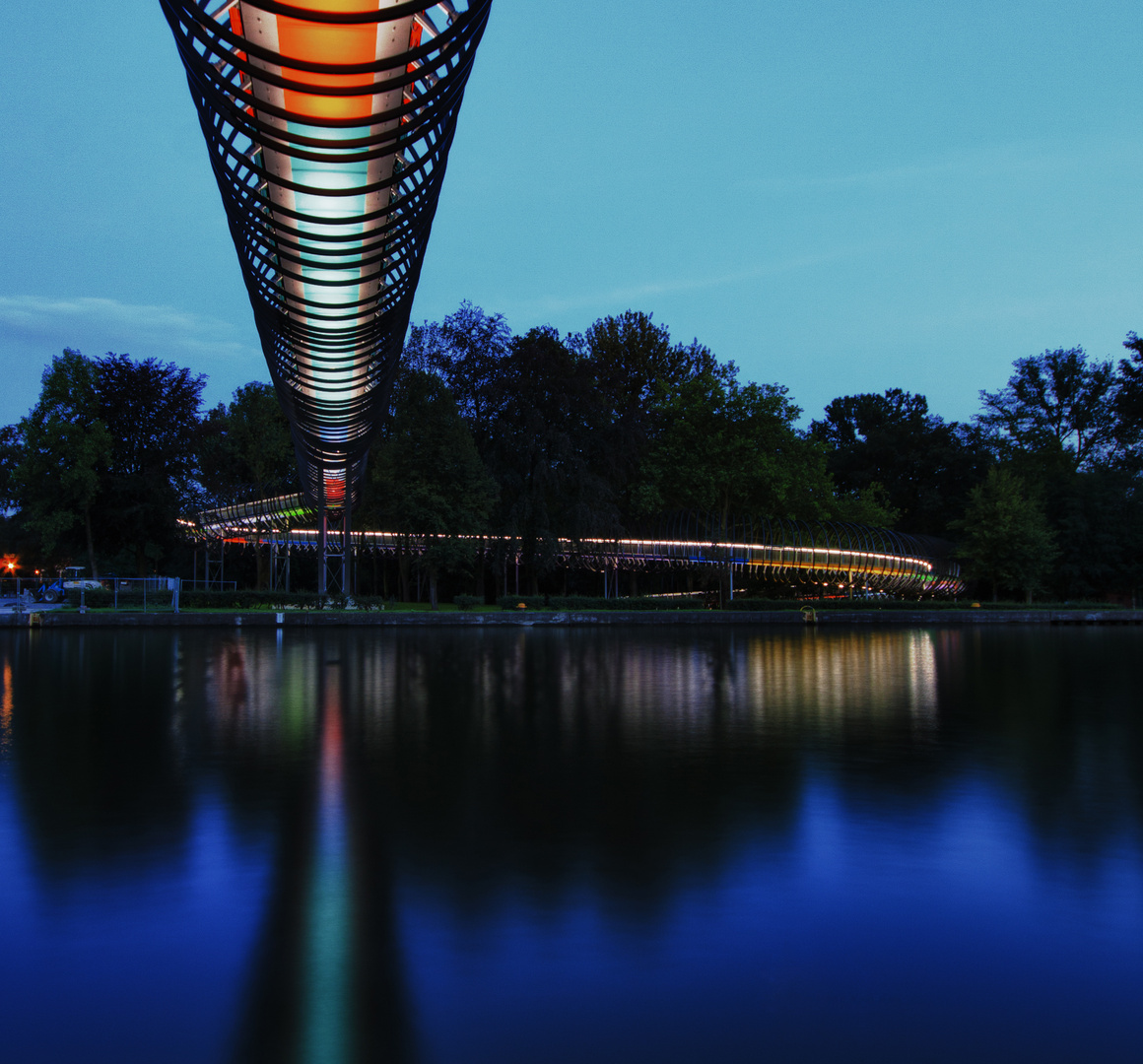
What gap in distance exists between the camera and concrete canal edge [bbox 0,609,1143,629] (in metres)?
31.1

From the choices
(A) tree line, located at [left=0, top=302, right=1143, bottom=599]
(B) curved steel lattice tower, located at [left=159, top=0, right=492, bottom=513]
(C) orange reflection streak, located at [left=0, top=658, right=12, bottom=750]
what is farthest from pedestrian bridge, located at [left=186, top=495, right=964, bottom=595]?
(B) curved steel lattice tower, located at [left=159, top=0, right=492, bottom=513]

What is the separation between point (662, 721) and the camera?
32.7 ft

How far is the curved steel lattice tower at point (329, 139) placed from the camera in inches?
235

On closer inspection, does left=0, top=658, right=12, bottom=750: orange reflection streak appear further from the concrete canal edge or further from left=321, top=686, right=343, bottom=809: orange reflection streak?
the concrete canal edge

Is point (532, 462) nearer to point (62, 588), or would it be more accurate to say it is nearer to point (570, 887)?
point (62, 588)

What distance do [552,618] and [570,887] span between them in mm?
30794

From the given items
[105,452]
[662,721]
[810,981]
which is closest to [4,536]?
Result: [105,452]

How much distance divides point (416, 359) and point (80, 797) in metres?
38.3

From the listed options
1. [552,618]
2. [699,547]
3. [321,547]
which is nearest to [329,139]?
[552,618]

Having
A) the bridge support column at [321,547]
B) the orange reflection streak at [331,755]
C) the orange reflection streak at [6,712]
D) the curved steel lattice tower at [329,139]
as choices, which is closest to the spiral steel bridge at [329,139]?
the curved steel lattice tower at [329,139]

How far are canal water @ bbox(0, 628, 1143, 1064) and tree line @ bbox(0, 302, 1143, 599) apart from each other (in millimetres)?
29262

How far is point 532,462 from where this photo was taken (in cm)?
4162

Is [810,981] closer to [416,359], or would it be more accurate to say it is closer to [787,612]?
[787,612]

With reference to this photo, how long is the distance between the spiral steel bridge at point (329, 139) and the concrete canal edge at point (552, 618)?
61.4 ft
